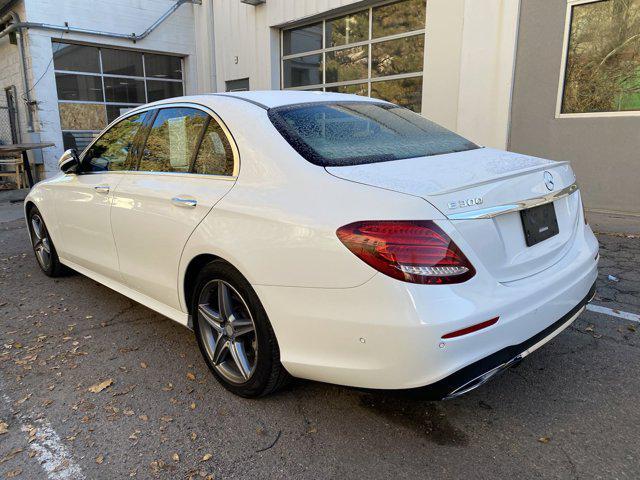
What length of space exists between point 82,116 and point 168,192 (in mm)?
12424

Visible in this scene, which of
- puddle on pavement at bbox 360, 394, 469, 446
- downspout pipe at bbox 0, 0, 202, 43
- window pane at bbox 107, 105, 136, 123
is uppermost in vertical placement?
downspout pipe at bbox 0, 0, 202, 43

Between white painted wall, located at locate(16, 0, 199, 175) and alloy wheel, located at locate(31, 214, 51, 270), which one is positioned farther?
white painted wall, located at locate(16, 0, 199, 175)

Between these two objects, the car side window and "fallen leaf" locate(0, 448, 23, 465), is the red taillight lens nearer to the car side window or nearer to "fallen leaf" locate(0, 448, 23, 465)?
"fallen leaf" locate(0, 448, 23, 465)

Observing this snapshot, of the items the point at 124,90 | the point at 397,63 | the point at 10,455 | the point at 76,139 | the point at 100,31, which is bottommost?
the point at 10,455

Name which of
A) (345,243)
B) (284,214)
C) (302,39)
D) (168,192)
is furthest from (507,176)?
(302,39)

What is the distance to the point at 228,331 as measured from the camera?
107 inches

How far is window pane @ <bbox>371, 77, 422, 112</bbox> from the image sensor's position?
932 centimetres

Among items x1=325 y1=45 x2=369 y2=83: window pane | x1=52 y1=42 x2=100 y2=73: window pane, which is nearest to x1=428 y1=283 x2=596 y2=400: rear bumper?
x1=325 y1=45 x2=369 y2=83: window pane

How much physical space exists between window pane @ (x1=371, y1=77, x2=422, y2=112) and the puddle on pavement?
300 inches

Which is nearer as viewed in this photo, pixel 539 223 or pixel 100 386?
pixel 539 223

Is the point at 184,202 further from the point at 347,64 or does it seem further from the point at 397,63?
the point at 347,64

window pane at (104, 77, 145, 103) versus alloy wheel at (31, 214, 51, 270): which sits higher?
window pane at (104, 77, 145, 103)

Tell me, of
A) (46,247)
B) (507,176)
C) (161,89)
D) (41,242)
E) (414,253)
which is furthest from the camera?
(161,89)

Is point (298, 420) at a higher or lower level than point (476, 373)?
lower
